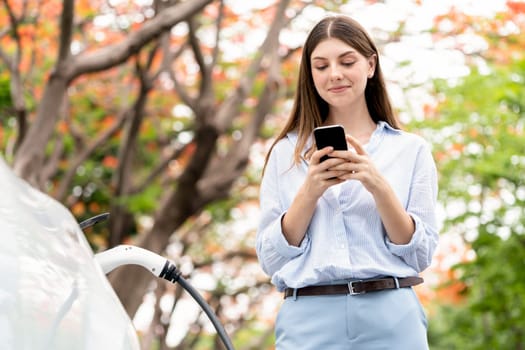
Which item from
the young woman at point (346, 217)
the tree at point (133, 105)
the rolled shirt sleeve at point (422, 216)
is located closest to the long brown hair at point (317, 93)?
the young woman at point (346, 217)

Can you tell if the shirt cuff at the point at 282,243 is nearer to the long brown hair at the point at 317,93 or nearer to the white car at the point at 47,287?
the long brown hair at the point at 317,93

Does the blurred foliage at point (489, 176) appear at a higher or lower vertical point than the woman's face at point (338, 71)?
lower

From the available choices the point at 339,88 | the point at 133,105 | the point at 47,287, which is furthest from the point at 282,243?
the point at 133,105

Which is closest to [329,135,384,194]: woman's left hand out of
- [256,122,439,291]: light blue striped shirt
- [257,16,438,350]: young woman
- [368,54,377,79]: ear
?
[257,16,438,350]: young woman

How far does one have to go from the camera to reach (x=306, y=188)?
2104 millimetres

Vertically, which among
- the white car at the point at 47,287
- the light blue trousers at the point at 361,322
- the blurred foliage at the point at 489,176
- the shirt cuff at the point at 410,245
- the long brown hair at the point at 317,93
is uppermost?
the white car at the point at 47,287

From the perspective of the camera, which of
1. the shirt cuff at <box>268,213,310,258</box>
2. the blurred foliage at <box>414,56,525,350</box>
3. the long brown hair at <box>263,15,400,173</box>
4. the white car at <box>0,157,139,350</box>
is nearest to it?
the white car at <box>0,157,139,350</box>

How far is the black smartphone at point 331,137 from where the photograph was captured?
204cm

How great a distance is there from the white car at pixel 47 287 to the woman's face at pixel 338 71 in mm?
1147

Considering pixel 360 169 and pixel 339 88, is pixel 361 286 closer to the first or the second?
pixel 360 169

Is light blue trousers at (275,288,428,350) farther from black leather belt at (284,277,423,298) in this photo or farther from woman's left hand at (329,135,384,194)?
woman's left hand at (329,135,384,194)

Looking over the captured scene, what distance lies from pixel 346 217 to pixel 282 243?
0.17 meters

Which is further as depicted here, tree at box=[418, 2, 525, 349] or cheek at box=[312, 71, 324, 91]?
tree at box=[418, 2, 525, 349]

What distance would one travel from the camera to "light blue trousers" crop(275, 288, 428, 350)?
210 cm
